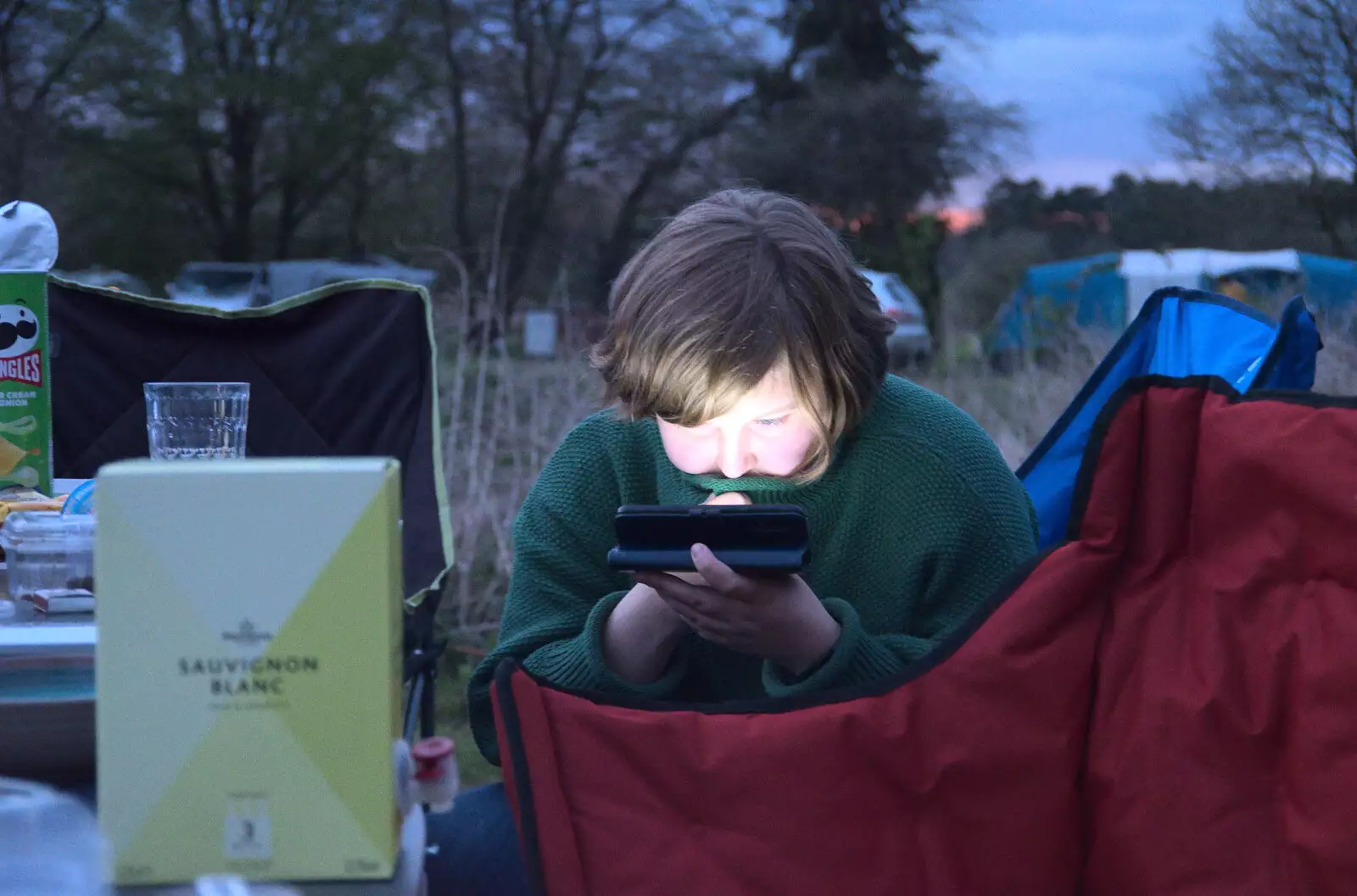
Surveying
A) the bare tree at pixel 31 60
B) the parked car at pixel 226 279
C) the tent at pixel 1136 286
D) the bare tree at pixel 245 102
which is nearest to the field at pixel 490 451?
the tent at pixel 1136 286

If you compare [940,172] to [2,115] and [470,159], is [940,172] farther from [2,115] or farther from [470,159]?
[2,115]

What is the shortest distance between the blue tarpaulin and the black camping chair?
0.90 metres

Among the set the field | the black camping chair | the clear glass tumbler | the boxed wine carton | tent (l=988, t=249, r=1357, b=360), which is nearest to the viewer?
the boxed wine carton

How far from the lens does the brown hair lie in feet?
3.86

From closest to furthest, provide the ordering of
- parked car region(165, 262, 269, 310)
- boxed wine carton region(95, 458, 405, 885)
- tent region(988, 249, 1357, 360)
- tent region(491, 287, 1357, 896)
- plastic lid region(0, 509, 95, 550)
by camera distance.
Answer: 1. boxed wine carton region(95, 458, 405, 885)
2. tent region(491, 287, 1357, 896)
3. plastic lid region(0, 509, 95, 550)
4. tent region(988, 249, 1357, 360)
5. parked car region(165, 262, 269, 310)

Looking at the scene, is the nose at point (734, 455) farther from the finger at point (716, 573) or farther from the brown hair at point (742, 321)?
the finger at point (716, 573)

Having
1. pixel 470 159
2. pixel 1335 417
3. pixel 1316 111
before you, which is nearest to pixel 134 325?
pixel 1335 417

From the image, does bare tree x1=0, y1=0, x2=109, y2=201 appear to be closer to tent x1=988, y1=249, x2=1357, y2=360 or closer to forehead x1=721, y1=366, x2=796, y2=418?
tent x1=988, y1=249, x2=1357, y2=360

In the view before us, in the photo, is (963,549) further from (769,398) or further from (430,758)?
(430,758)

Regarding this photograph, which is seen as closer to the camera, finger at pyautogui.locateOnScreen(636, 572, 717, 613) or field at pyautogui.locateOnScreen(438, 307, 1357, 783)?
finger at pyautogui.locateOnScreen(636, 572, 717, 613)

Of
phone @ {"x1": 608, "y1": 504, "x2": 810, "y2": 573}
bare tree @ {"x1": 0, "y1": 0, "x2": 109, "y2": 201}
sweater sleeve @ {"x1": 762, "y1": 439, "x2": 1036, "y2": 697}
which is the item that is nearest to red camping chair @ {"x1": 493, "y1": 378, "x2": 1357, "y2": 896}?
phone @ {"x1": 608, "y1": 504, "x2": 810, "y2": 573}

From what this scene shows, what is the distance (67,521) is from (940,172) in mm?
16227

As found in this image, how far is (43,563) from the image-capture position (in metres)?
1.08

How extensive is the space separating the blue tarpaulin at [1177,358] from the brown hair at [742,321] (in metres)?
0.32
